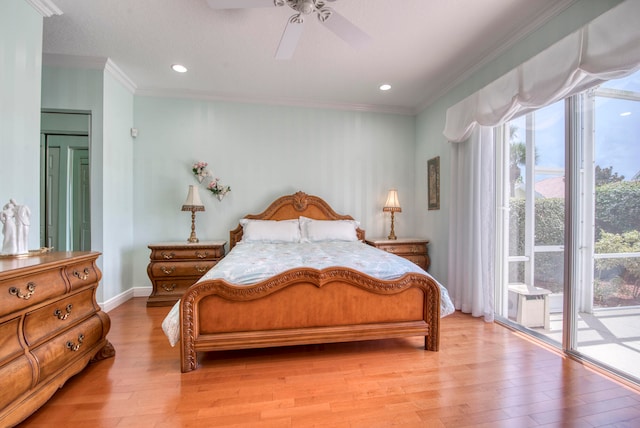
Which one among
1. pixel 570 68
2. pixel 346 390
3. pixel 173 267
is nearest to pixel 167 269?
pixel 173 267

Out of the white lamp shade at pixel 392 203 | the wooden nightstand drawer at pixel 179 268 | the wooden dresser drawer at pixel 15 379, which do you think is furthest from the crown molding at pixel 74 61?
the white lamp shade at pixel 392 203

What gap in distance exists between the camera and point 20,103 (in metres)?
1.97

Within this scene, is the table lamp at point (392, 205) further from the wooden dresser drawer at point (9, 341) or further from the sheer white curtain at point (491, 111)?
the wooden dresser drawer at point (9, 341)

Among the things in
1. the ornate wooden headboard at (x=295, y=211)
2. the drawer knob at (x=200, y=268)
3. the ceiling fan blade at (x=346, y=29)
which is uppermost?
the ceiling fan blade at (x=346, y=29)

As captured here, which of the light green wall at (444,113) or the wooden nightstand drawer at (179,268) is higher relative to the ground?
the light green wall at (444,113)

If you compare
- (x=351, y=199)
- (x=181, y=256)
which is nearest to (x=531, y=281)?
(x=351, y=199)

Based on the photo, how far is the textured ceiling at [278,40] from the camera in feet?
6.95

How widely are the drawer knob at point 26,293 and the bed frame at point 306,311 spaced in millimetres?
721

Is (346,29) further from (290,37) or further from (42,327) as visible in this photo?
(42,327)

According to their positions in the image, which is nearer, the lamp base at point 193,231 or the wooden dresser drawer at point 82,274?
the wooden dresser drawer at point 82,274

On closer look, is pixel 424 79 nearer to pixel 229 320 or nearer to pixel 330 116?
pixel 330 116

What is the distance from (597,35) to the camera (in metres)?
1.62

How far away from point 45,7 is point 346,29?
2.33m

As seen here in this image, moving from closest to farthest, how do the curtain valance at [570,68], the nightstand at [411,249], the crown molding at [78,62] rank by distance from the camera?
the curtain valance at [570,68]
the crown molding at [78,62]
the nightstand at [411,249]
